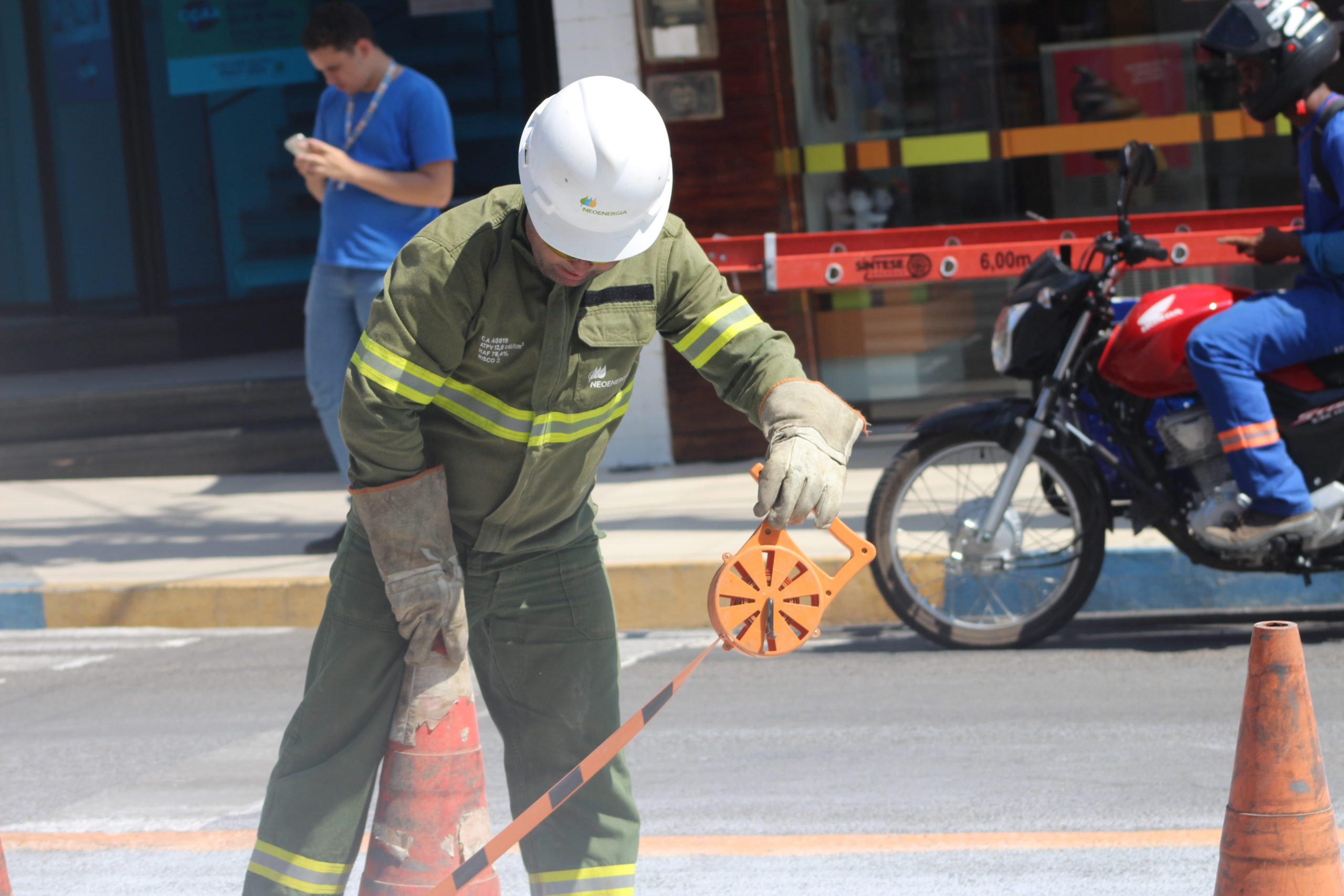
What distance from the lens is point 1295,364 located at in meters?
5.33

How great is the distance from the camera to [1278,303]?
5.24m

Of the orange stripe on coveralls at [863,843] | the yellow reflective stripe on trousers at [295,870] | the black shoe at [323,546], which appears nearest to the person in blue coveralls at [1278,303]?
the orange stripe on coveralls at [863,843]

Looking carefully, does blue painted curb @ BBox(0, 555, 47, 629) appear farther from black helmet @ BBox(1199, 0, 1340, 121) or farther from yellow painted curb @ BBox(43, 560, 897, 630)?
black helmet @ BBox(1199, 0, 1340, 121)

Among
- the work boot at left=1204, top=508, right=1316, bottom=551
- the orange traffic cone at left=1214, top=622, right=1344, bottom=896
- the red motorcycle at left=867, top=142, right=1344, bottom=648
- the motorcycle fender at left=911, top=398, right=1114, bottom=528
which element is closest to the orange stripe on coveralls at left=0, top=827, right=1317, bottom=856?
the orange traffic cone at left=1214, top=622, right=1344, bottom=896

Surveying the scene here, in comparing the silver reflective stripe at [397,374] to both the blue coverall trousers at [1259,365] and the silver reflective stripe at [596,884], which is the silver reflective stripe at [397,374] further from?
the blue coverall trousers at [1259,365]

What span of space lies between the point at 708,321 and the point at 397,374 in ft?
1.97

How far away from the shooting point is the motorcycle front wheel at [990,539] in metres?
5.55

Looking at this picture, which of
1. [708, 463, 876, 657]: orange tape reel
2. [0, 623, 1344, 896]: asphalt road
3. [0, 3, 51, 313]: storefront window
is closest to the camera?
[708, 463, 876, 657]: orange tape reel

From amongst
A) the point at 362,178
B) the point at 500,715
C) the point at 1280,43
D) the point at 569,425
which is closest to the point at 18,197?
the point at 362,178

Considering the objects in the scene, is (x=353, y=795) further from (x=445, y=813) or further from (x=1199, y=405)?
(x=1199, y=405)

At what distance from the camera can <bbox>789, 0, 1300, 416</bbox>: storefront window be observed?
9234 millimetres

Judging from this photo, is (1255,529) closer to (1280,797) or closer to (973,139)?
(1280,797)

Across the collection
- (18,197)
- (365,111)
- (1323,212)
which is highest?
(18,197)

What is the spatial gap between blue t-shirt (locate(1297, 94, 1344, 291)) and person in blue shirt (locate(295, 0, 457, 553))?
3.25 metres
